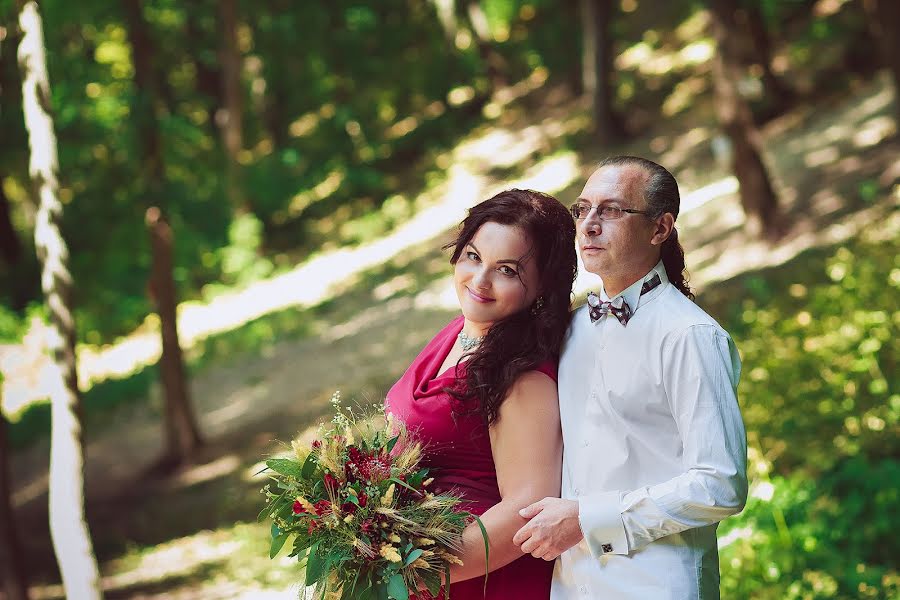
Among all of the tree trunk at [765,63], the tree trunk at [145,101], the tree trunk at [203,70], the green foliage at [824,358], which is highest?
the tree trunk at [203,70]

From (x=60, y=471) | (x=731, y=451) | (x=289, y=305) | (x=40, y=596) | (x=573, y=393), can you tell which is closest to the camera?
(x=731, y=451)

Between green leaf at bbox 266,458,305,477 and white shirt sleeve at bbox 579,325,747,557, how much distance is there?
2.70ft

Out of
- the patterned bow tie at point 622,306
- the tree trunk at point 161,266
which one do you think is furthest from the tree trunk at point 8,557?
the patterned bow tie at point 622,306

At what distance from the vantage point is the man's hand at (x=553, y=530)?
260 centimetres

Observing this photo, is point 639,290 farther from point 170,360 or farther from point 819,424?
point 170,360

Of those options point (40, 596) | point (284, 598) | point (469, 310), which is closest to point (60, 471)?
point (284, 598)

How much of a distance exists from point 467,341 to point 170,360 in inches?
423

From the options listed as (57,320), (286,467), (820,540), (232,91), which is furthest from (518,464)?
(232,91)

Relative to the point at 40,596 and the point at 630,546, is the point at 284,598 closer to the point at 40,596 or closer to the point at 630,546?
the point at 40,596

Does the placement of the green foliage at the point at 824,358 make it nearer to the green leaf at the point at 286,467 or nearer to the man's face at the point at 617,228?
the man's face at the point at 617,228

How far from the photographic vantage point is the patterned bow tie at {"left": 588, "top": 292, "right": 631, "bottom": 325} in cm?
271

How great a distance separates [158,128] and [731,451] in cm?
1037

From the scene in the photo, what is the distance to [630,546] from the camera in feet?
8.33

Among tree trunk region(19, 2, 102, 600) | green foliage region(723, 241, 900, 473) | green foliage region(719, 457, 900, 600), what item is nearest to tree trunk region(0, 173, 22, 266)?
tree trunk region(19, 2, 102, 600)
